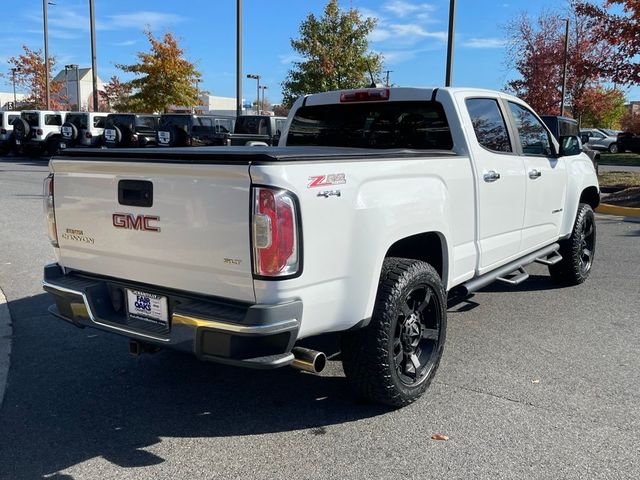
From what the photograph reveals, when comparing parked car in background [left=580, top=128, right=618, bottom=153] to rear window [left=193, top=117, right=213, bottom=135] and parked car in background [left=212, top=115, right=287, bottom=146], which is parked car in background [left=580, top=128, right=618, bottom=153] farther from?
rear window [left=193, top=117, right=213, bottom=135]

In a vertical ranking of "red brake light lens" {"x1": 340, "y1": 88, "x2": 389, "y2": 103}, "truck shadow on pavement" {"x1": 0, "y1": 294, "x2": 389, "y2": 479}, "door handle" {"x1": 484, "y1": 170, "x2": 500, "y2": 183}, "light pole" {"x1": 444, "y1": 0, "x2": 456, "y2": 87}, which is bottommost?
"truck shadow on pavement" {"x1": 0, "y1": 294, "x2": 389, "y2": 479}

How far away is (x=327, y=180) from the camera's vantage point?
2.98 meters

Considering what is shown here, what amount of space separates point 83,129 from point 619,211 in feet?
64.4

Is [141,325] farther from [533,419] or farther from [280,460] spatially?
[533,419]

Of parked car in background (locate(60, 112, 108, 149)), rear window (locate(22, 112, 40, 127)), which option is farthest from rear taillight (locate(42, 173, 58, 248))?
rear window (locate(22, 112, 40, 127))

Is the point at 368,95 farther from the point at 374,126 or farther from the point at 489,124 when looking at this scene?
the point at 489,124

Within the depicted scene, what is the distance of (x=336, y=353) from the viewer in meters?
4.34

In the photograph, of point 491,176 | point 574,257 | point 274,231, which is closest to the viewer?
point 274,231

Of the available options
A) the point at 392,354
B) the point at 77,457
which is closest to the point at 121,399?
the point at 77,457

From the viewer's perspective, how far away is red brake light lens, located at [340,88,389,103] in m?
4.73

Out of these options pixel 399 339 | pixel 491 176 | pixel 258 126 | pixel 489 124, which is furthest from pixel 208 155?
pixel 258 126

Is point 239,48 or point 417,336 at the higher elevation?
point 239,48

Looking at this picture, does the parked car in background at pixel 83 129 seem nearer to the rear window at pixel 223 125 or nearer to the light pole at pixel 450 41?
the rear window at pixel 223 125

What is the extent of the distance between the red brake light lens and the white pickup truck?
2cm
